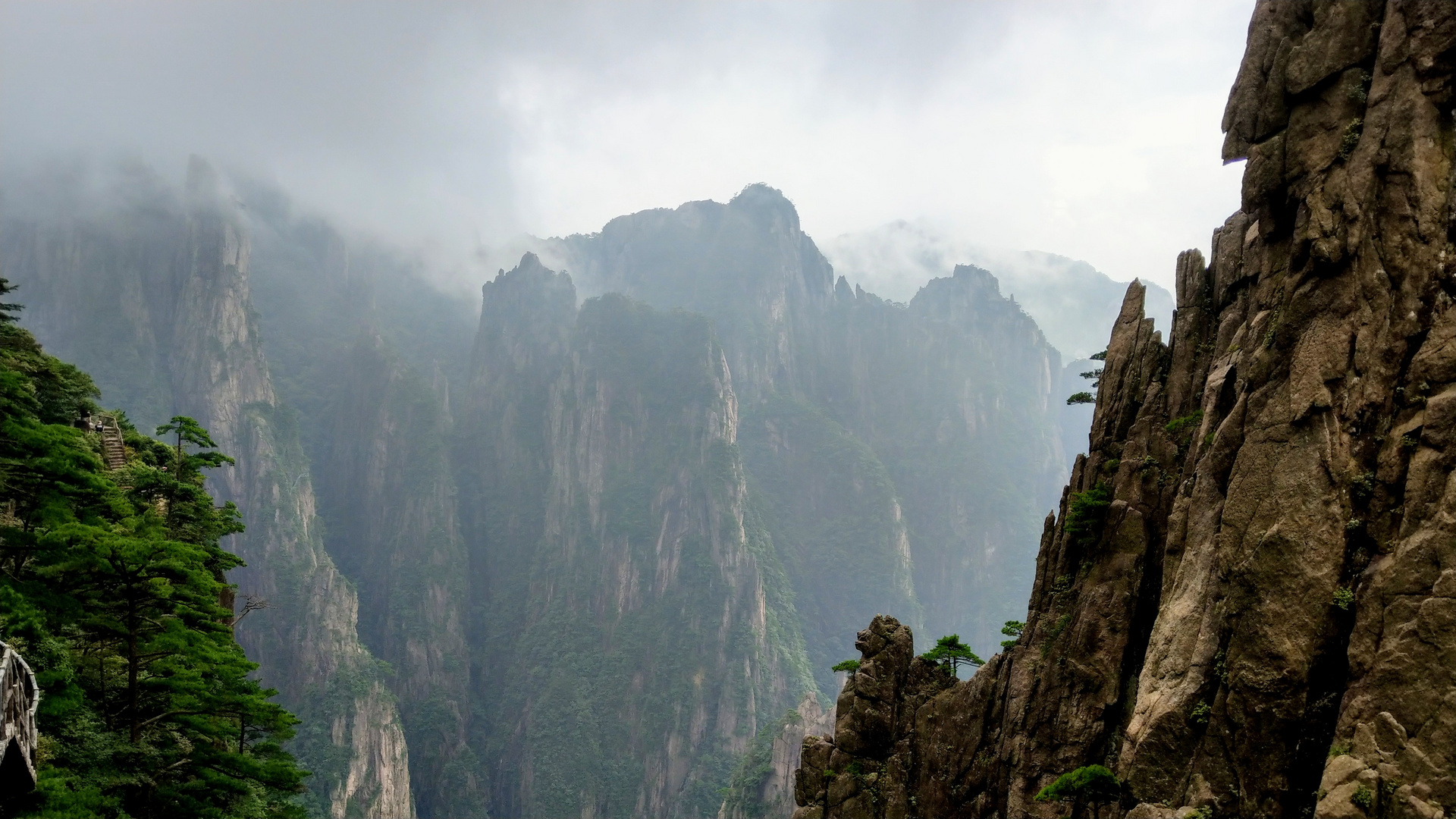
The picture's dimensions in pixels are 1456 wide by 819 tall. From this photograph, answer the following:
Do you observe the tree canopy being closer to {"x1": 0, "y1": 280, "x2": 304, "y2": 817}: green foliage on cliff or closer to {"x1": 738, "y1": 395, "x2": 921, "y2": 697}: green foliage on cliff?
{"x1": 0, "y1": 280, "x2": 304, "y2": 817}: green foliage on cliff

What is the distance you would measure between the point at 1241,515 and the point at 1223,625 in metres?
1.77

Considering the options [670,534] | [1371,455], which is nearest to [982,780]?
[1371,455]

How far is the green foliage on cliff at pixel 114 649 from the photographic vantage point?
591 inches

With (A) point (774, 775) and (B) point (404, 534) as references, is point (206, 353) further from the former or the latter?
(A) point (774, 775)

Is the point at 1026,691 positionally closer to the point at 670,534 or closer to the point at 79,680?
the point at 79,680

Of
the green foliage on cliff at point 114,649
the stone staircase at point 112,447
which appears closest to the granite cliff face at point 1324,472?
the green foliage on cliff at point 114,649

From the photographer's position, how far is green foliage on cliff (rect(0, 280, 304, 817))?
15.0m

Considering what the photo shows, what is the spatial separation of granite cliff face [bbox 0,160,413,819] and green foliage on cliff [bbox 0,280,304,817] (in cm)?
8632

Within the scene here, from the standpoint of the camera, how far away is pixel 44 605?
16.4m

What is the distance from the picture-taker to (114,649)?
741 inches

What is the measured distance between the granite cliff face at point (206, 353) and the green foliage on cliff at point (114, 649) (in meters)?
86.3

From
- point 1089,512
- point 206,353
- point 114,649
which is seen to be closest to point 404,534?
point 206,353

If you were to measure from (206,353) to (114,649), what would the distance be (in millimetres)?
111501

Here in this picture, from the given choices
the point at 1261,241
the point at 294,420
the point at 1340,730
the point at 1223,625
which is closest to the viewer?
the point at 1340,730
